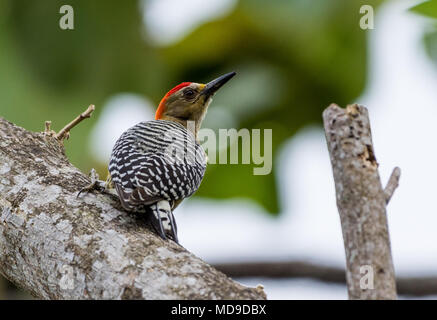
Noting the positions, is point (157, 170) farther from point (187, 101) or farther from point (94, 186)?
point (187, 101)

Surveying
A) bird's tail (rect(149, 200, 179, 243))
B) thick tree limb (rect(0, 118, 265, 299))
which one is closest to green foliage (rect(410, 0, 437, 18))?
thick tree limb (rect(0, 118, 265, 299))

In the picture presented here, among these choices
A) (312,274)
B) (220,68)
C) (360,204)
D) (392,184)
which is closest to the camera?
(360,204)

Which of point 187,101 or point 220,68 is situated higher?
point 220,68

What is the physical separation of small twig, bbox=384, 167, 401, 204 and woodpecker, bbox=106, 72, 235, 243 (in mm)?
1360

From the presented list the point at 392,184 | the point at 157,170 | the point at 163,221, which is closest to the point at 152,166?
the point at 157,170

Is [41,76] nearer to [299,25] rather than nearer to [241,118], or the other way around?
[241,118]

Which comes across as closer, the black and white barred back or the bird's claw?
the bird's claw

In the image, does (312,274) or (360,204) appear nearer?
(360,204)

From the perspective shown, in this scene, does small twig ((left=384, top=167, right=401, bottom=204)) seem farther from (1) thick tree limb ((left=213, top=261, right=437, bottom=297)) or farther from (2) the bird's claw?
(1) thick tree limb ((left=213, top=261, right=437, bottom=297))

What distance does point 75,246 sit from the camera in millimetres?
2934

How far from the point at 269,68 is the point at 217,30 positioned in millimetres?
694

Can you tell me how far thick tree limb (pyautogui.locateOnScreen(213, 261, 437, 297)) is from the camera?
4.68m

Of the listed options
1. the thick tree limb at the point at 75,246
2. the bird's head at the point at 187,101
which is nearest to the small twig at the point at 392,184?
the thick tree limb at the point at 75,246

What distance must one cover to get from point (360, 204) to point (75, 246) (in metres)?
1.36
